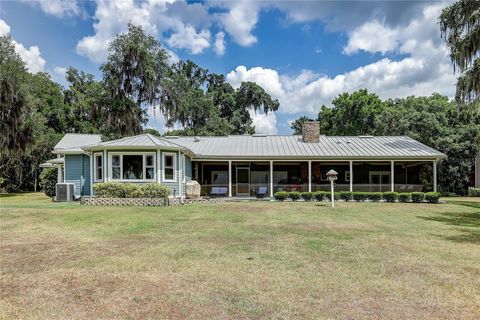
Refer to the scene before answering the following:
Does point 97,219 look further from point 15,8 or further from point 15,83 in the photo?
point 15,83

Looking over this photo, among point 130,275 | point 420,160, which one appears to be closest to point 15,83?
point 130,275

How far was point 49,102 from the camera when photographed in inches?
1593

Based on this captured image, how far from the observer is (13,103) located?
83.0ft

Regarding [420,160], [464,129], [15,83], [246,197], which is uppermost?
[15,83]

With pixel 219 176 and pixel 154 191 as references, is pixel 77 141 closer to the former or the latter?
pixel 219 176

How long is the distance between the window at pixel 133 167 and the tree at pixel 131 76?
1095 centimetres

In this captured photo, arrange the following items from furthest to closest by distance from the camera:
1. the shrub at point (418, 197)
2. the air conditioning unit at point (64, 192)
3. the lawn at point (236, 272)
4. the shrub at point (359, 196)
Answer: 1. the shrub at point (359, 196)
2. the shrub at point (418, 197)
3. the air conditioning unit at point (64, 192)
4. the lawn at point (236, 272)

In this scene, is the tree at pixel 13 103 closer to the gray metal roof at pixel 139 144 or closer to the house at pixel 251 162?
the house at pixel 251 162

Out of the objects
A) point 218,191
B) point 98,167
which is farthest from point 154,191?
point 218,191

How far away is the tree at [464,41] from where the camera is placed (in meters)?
15.0

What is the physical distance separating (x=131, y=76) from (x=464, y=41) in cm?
2253

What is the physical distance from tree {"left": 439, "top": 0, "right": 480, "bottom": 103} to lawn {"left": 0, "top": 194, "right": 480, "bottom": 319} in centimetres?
837

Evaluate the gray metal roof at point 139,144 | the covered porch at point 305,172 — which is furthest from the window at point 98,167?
the covered porch at point 305,172

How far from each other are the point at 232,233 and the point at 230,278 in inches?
151
